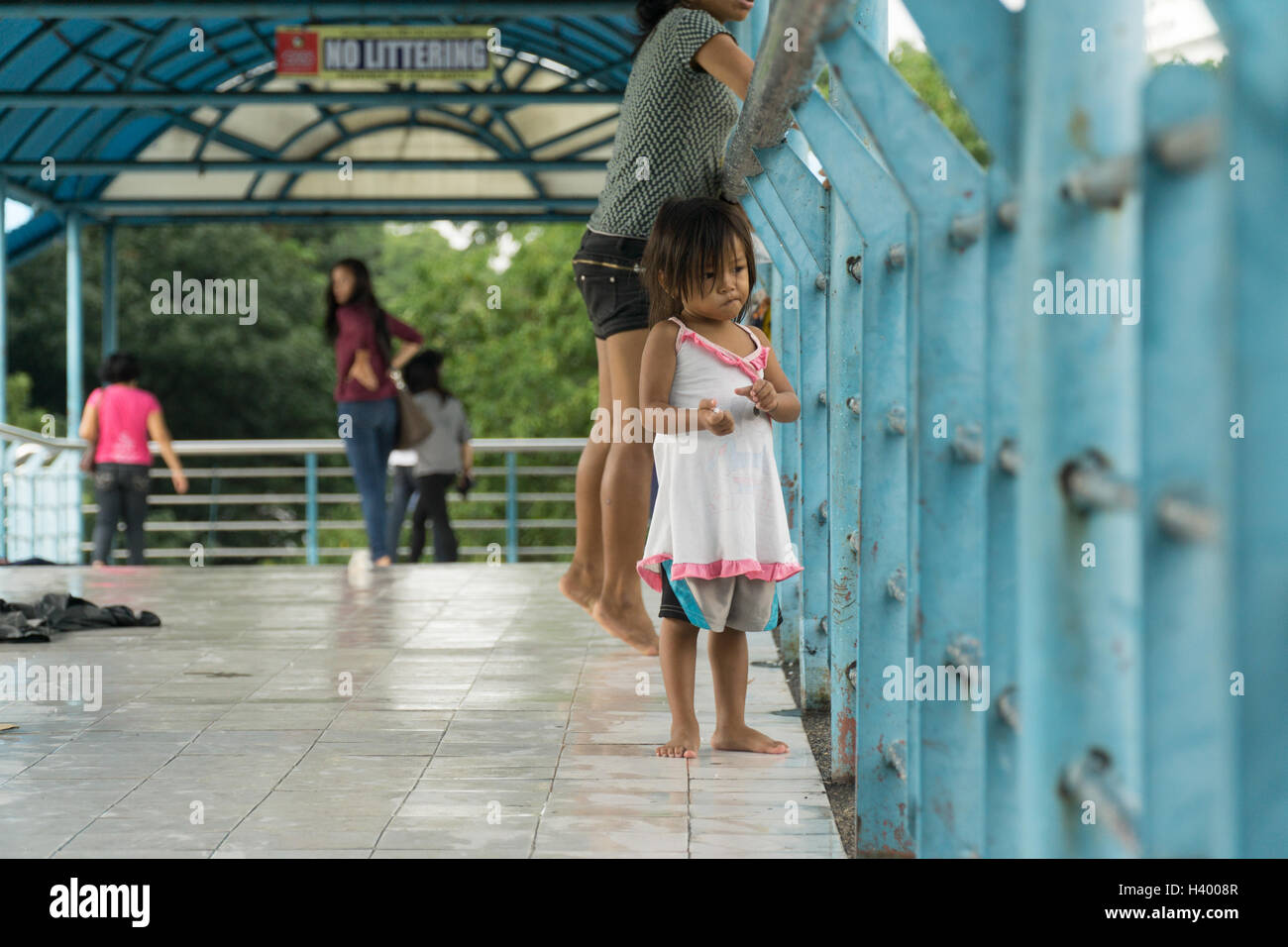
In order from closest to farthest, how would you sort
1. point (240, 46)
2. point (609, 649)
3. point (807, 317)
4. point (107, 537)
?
point (807, 317) < point (609, 649) < point (107, 537) < point (240, 46)

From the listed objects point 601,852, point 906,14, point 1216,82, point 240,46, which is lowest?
point 601,852

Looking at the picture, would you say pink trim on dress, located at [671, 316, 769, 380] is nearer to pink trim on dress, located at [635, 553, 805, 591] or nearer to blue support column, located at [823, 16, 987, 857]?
pink trim on dress, located at [635, 553, 805, 591]

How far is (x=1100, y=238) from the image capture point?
4.39 ft

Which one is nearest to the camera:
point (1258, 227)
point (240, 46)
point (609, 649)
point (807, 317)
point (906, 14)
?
point (1258, 227)

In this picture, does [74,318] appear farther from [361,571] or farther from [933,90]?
[933,90]

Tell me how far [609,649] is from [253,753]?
1.79 meters

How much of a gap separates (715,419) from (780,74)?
0.81 m

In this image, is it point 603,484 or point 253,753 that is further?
point 603,484

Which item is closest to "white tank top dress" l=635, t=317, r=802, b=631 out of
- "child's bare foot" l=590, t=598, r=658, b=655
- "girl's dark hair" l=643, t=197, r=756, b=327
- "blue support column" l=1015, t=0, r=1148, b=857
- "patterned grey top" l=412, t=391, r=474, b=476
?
"girl's dark hair" l=643, t=197, r=756, b=327

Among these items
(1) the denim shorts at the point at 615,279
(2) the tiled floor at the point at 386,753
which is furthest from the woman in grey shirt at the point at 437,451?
(1) the denim shorts at the point at 615,279

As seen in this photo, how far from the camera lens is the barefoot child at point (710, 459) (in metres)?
3.31

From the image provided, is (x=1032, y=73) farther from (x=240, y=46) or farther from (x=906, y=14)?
(x=240, y=46)
